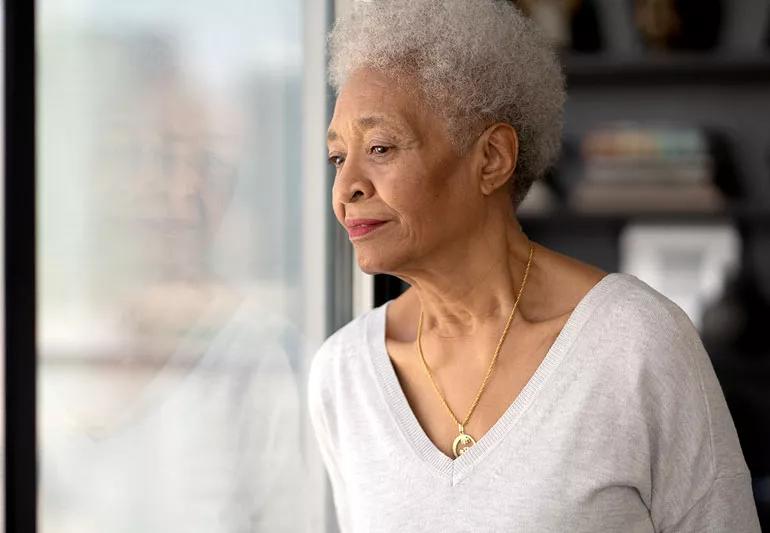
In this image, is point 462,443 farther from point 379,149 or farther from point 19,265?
point 19,265

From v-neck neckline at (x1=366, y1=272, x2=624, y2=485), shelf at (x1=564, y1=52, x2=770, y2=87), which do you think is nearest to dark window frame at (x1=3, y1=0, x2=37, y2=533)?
v-neck neckline at (x1=366, y1=272, x2=624, y2=485)

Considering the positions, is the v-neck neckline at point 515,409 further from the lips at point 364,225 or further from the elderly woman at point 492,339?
the lips at point 364,225

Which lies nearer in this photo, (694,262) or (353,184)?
(353,184)

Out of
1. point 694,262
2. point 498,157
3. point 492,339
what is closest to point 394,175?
point 498,157

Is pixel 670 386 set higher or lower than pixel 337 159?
lower

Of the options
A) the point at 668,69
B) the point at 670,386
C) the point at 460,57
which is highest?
the point at 668,69

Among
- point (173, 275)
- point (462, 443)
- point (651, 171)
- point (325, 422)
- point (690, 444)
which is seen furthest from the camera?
point (651, 171)

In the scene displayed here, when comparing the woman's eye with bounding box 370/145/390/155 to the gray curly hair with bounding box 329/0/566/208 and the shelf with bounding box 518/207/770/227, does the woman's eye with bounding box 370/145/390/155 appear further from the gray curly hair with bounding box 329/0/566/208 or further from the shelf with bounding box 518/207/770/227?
the shelf with bounding box 518/207/770/227

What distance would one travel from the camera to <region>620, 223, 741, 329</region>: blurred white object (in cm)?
331

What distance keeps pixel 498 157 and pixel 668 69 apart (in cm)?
209

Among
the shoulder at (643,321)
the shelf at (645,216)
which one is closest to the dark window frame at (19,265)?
the shoulder at (643,321)

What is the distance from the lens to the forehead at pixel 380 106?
134 cm

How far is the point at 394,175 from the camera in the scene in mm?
1330

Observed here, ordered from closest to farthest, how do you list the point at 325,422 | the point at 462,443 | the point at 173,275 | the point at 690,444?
the point at 690,444, the point at 462,443, the point at 325,422, the point at 173,275
